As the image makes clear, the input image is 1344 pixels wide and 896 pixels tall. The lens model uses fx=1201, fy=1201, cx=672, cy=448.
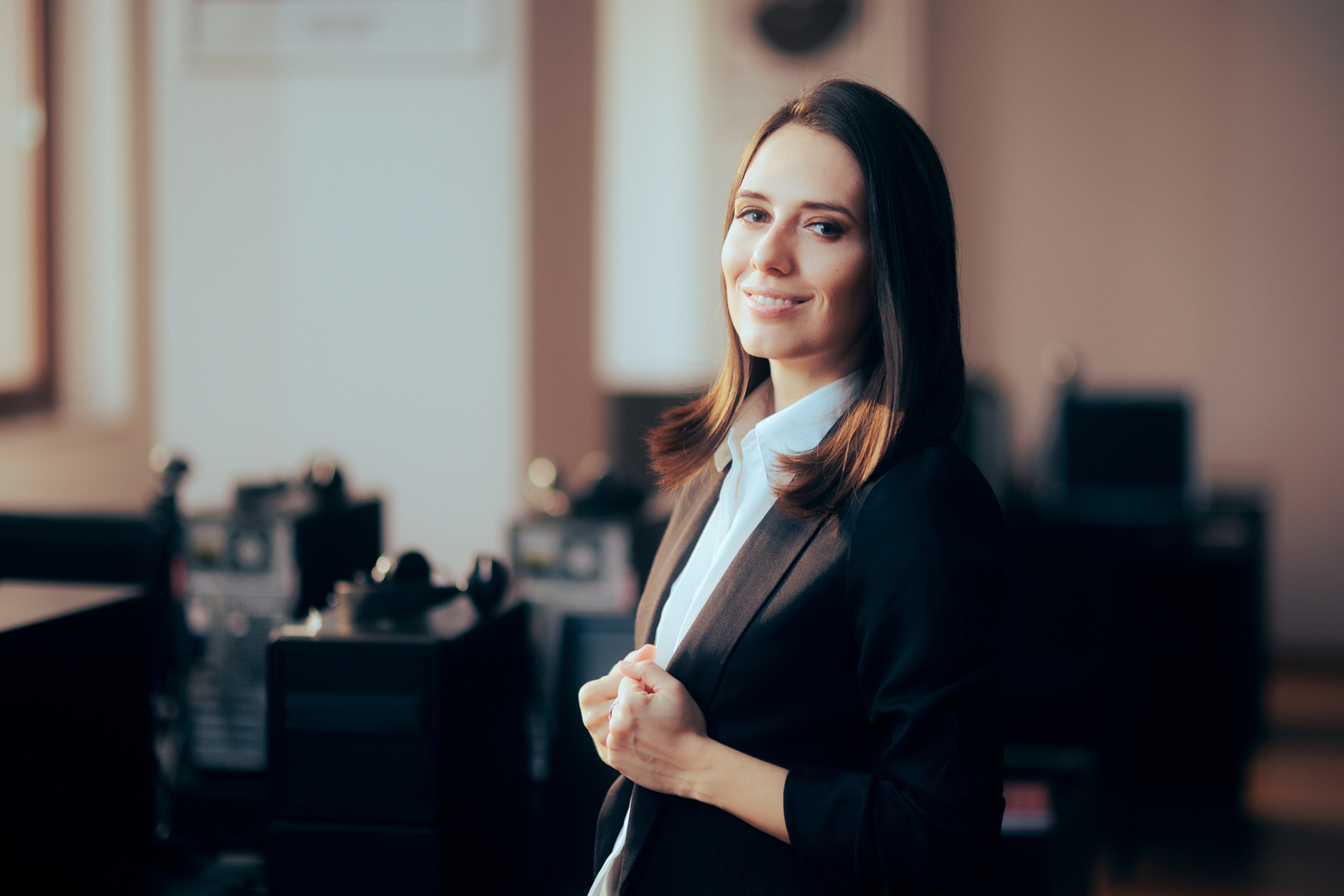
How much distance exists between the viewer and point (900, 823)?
2.72 feet

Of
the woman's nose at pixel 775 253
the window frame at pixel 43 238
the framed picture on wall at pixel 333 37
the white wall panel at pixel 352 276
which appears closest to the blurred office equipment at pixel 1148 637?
the white wall panel at pixel 352 276

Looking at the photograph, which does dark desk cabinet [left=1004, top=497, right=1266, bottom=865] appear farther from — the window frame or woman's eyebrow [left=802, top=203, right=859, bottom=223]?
the window frame

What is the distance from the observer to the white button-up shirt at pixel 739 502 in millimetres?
982

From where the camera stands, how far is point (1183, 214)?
4855 millimetres

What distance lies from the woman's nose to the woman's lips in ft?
0.06

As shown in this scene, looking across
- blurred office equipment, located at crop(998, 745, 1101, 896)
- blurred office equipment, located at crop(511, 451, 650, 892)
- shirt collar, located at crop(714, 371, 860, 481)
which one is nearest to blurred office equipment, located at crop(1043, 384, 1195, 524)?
blurred office equipment, located at crop(998, 745, 1101, 896)

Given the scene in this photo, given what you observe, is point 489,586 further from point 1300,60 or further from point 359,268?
point 1300,60

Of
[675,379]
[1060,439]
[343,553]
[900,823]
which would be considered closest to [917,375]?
[900,823]

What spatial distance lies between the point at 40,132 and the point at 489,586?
2862 mm

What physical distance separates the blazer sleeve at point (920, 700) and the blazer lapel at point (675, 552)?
0.76ft

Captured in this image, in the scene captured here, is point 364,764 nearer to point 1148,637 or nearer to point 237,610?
point 237,610

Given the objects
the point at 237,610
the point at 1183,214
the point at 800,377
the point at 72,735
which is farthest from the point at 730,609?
the point at 1183,214

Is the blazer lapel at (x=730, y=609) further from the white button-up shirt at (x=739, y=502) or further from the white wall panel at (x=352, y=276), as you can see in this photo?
the white wall panel at (x=352, y=276)

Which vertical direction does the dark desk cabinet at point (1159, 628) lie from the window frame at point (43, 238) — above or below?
below
